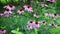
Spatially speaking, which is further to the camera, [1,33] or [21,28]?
[21,28]

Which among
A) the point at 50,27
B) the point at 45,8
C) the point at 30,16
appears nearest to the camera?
the point at 50,27

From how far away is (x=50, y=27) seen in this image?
3.98 meters

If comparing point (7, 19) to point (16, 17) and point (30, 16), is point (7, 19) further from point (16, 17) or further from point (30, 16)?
point (30, 16)

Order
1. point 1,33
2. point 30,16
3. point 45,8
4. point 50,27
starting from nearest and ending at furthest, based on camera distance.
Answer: point 1,33 < point 50,27 < point 30,16 < point 45,8

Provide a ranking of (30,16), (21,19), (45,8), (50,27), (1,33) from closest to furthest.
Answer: (1,33), (50,27), (21,19), (30,16), (45,8)

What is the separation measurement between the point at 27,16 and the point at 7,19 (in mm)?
437

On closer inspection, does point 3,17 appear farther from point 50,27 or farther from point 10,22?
point 50,27

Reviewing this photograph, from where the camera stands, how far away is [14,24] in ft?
13.5

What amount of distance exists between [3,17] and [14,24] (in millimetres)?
426

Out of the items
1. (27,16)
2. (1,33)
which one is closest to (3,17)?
(27,16)

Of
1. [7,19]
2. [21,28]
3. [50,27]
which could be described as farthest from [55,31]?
[7,19]

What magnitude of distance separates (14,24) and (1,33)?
0.45 metres

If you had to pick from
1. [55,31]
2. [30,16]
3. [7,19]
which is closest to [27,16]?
[30,16]

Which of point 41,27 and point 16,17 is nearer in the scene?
point 41,27
